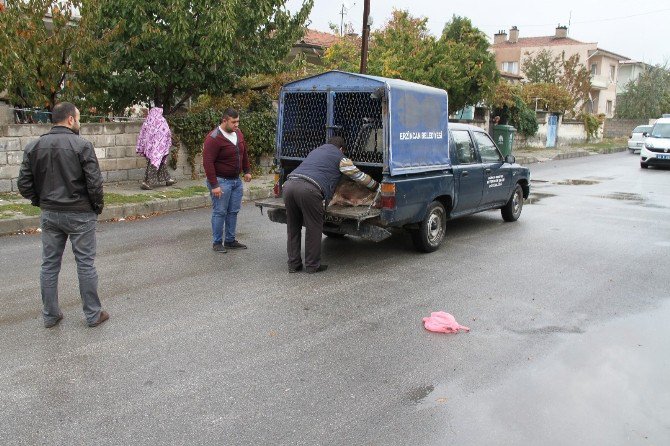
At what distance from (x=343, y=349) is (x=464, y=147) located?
4869 millimetres

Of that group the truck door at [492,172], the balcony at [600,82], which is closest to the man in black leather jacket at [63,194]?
the truck door at [492,172]

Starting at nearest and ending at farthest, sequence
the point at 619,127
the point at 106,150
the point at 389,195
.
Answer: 1. the point at 389,195
2. the point at 106,150
3. the point at 619,127

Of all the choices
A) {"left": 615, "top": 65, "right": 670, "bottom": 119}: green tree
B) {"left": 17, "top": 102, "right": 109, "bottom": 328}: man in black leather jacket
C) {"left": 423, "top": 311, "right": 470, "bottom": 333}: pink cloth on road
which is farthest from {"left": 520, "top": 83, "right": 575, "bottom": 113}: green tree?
{"left": 17, "top": 102, "right": 109, "bottom": 328}: man in black leather jacket

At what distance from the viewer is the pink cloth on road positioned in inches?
201

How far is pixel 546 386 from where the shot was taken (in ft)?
13.5

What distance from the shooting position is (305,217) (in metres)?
6.73

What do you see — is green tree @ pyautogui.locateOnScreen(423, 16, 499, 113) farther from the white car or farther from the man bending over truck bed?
the man bending over truck bed

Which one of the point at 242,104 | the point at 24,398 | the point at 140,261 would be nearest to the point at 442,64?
the point at 242,104

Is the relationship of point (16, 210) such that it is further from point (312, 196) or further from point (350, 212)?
point (350, 212)

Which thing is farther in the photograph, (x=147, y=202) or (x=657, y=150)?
(x=657, y=150)

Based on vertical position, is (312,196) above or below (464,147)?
below

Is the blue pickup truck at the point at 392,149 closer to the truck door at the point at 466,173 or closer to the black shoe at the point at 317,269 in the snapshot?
the truck door at the point at 466,173

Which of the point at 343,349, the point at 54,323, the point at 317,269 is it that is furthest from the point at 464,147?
the point at 54,323

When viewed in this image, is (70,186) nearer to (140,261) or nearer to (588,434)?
(140,261)
